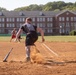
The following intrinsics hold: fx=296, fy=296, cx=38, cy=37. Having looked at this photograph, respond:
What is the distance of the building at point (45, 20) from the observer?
13062 centimetres

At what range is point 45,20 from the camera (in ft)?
432

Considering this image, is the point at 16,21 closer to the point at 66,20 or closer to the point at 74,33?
the point at 66,20

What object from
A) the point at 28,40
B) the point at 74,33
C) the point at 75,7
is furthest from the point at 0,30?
the point at 28,40

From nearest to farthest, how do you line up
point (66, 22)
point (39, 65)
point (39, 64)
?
point (39, 65)
point (39, 64)
point (66, 22)

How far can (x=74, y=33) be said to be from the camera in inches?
3861

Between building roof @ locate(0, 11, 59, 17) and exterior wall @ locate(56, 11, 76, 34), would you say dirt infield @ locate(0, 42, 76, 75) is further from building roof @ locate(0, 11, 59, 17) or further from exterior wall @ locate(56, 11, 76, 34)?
exterior wall @ locate(56, 11, 76, 34)

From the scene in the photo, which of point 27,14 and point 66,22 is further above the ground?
point 27,14

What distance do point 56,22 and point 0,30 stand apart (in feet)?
83.4

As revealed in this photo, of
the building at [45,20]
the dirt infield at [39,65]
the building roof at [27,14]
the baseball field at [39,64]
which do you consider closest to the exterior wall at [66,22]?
the building at [45,20]

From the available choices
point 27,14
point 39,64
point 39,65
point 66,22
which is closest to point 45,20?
point 27,14

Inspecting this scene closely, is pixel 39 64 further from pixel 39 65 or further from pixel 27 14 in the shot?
pixel 27 14

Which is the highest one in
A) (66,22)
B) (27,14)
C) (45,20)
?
(27,14)

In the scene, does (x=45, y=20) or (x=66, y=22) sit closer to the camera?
(x=45, y=20)

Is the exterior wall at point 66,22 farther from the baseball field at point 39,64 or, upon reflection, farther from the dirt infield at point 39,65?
the dirt infield at point 39,65
